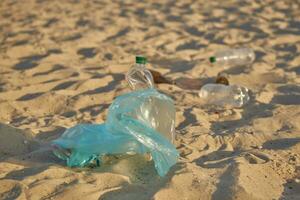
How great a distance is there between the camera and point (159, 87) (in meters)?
3.59

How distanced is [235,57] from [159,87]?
0.94 m

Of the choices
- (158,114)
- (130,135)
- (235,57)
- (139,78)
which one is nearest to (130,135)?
(130,135)

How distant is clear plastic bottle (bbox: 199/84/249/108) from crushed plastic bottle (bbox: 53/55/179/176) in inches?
33.5

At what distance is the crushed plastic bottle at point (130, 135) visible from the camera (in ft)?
7.43

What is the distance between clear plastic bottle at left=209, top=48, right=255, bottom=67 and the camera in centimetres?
413

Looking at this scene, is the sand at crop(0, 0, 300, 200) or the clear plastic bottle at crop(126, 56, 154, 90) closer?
the sand at crop(0, 0, 300, 200)

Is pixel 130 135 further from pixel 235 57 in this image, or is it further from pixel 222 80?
pixel 235 57

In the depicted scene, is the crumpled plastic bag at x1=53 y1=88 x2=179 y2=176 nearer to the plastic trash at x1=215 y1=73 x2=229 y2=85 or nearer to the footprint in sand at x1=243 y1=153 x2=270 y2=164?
the footprint in sand at x1=243 y1=153 x2=270 y2=164

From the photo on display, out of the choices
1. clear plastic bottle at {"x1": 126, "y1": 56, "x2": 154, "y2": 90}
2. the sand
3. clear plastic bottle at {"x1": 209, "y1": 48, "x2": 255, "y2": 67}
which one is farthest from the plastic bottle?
clear plastic bottle at {"x1": 209, "y1": 48, "x2": 255, "y2": 67}

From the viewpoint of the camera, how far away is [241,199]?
2033 mm

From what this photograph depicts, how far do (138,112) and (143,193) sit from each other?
425 mm

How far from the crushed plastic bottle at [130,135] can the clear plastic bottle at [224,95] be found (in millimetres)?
850

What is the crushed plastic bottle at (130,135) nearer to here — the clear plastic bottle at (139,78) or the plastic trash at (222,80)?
the clear plastic bottle at (139,78)

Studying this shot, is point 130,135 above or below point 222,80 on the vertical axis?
above
